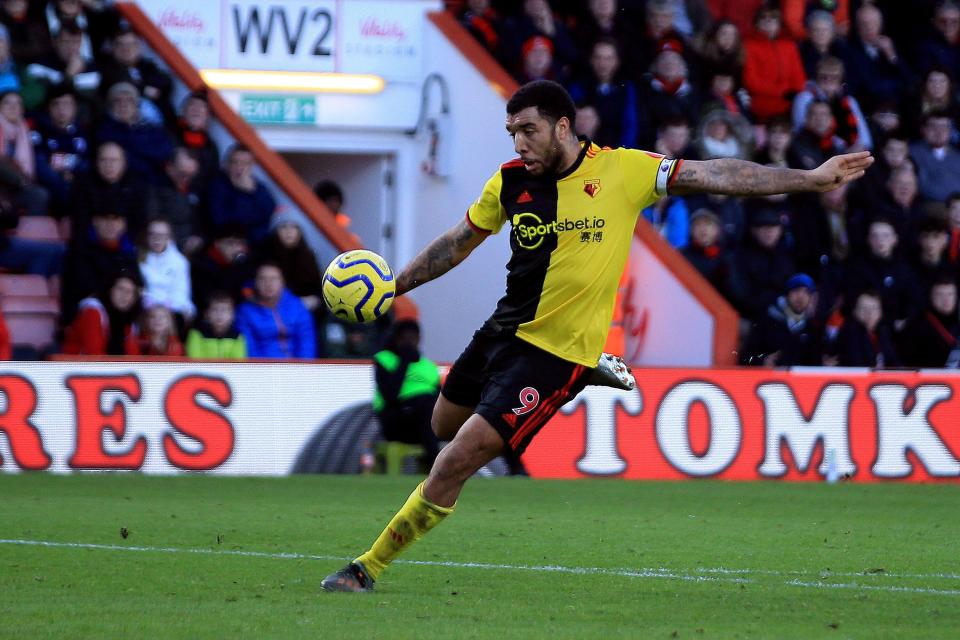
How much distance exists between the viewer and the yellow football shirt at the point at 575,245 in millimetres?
7621

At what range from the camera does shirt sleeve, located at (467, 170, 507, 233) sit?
7.83 m

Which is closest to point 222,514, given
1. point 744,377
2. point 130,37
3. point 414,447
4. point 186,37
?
point 414,447

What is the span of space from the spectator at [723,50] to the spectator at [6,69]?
282 inches

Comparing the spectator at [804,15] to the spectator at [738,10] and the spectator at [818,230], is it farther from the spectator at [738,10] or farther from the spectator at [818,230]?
the spectator at [818,230]

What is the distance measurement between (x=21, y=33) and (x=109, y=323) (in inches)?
123

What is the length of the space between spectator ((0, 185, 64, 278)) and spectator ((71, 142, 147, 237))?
28cm

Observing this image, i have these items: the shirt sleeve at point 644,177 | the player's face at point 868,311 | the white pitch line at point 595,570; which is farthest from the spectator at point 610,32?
the shirt sleeve at point 644,177

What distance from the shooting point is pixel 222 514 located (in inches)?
436

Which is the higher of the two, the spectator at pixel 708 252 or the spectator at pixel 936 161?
the spectator at pixel 936 161

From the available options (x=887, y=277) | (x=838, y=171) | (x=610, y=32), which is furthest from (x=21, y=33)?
(x=838, y=171)

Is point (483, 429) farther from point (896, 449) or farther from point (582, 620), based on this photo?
point (896, 449)

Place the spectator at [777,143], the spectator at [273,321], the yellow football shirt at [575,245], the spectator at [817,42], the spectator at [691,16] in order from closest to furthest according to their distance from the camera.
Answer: the yellow football shirt at [575,245] → the spectator at [273,321] → the spectator at [777,143] → the spectator at [817,42] → the spectator at [691,16]

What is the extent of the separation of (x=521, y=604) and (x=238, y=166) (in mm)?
9923

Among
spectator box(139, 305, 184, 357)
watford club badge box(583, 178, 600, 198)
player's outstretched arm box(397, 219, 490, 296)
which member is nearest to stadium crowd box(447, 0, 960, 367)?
spectator box(139, 305, 184, 357)
